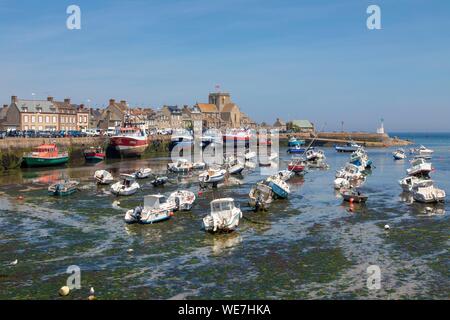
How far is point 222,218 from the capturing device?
35281 millimetres

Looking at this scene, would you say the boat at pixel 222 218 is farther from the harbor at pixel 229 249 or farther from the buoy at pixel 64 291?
the buoy at pixel 64 291

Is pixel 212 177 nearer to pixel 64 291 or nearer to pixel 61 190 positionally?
pixel 61 190

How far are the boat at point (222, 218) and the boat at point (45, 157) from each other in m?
51.5

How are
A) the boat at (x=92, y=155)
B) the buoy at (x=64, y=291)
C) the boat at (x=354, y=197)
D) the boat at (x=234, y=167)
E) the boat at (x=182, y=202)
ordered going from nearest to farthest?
the buoy at (x=64, y=291)
the boat at (x=182, y=202)
the boat at (x=354, y=197)
the boat at (x=234, y=167)
the boat at (x=92, y=155)

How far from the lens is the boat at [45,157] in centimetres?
7956

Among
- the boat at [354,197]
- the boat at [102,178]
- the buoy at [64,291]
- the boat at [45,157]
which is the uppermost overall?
the boat at [45,157]

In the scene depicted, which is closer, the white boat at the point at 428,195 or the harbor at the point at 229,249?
the harbor at the point at 229,249

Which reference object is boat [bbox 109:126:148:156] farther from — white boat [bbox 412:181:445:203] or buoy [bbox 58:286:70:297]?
buoy [bbox 58:286:70:297]

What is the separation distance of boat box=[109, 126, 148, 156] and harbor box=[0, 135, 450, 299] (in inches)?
1939

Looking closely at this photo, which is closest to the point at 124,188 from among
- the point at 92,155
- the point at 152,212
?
the point at 152,212

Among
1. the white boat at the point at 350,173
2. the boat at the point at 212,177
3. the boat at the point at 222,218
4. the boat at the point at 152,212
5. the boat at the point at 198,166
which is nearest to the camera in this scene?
the boat at the point at 222,218

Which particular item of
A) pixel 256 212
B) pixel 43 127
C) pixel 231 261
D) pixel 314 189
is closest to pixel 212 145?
pixel 43 127

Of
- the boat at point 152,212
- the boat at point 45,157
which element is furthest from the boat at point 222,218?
the boat at point 45,157

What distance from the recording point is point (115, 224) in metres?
38.5
